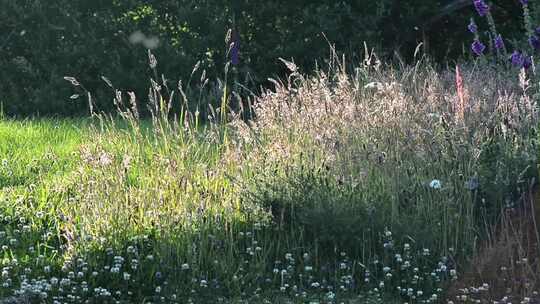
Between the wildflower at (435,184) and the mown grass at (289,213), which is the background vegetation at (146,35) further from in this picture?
the wildflower at (435,184)

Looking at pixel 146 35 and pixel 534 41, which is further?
pixel 146 35

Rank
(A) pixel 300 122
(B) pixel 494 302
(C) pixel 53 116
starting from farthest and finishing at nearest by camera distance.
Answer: (C) pixel 53 116 < (A) pixel 300 122 < (B) pixel 494 302

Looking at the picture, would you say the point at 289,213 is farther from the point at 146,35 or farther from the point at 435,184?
the point at 146,35

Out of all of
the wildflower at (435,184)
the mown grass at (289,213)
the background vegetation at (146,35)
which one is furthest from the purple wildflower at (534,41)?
the wildflower at (435,184)

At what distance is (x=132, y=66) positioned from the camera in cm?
1002

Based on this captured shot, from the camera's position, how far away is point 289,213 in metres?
5.15

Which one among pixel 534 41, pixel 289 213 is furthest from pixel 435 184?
pixel 534 41

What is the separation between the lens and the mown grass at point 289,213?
4617 mm

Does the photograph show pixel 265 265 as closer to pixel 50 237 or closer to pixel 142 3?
pixel 50 237

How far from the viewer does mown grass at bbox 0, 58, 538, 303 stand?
15.1 ft

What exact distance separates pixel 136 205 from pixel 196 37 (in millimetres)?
5063

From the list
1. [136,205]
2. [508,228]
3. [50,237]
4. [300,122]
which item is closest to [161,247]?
[136,205]

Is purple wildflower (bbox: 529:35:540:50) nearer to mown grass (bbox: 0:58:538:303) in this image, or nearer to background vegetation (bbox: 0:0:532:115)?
mown grass (bbox: 0:58:538:303)

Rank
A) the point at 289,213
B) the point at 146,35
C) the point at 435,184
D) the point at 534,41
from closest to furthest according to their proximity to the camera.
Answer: the point at 435,184 → the point at 289,213 → the point at 534,41 → the point at 146,35
